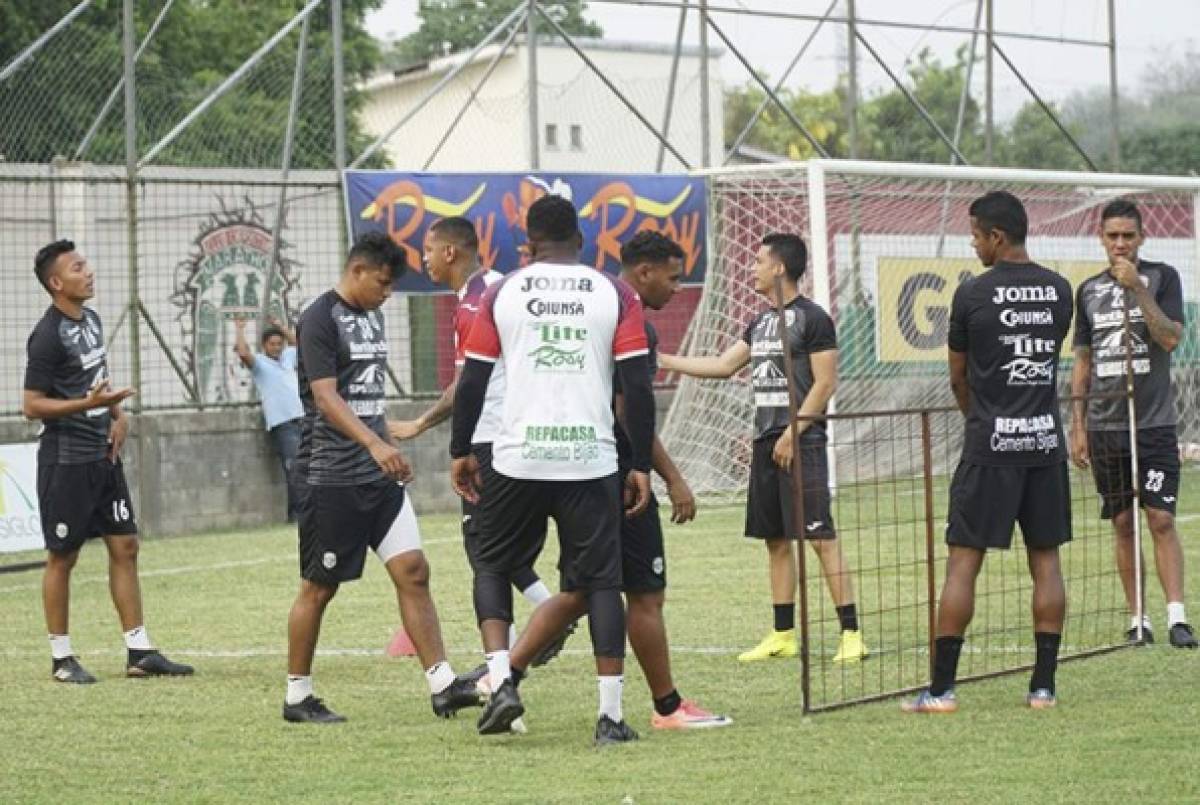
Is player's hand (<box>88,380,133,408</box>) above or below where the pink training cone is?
above

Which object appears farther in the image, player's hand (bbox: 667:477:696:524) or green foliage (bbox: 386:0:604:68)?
green foliage (bbox: 386:0:604:68)

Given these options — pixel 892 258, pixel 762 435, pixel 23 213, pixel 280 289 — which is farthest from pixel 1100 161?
pixel 762 435

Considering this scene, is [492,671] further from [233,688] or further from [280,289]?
[280,289]

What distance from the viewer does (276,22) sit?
4766 centimetres

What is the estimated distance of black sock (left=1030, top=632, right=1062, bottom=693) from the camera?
30.9 feet

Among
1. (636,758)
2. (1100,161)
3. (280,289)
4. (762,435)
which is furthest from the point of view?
(1100,161)

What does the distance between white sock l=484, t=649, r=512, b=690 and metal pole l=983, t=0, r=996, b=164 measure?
65.8ft

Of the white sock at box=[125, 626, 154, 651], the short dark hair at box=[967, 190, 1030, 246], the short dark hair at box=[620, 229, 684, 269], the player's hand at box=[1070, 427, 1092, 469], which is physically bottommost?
the white sock at box=[125, 626, 154, 651]

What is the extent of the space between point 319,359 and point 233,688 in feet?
6.70

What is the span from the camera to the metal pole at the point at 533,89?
2295 centimetres

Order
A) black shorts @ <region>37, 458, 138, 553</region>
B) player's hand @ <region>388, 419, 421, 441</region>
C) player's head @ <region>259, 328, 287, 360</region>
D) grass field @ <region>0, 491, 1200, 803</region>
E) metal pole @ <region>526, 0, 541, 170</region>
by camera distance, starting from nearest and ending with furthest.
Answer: grass field @ <region>0, 491, 1200, 803</region> → player's hand @ <region>388, 419, 421, 441</region> → black shorts @ <region>37, 458, 138, 553</region> → player's head @ <region>259, 328, 287, 360</region> → metal pole @ <region>526, 0, 541, 170</region>

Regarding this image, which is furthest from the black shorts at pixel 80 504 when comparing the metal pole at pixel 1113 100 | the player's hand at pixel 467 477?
the metal pole at pixel 1113 100

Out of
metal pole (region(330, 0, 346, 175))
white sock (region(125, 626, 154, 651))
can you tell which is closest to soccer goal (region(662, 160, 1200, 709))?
metal pole (region(330, 0, 346, 175))

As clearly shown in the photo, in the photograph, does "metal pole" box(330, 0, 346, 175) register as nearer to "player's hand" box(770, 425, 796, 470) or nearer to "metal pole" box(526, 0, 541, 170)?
"metal pole" box(526, 0, 541, 170)
